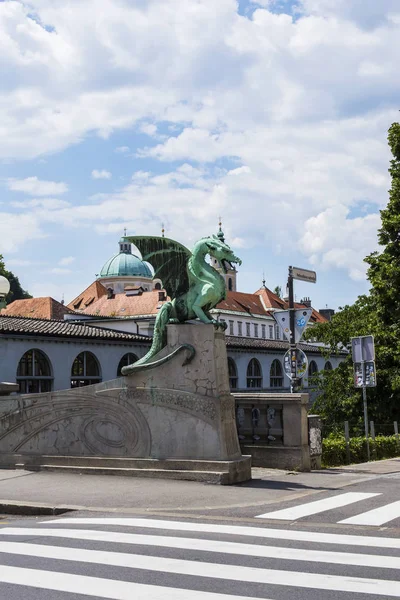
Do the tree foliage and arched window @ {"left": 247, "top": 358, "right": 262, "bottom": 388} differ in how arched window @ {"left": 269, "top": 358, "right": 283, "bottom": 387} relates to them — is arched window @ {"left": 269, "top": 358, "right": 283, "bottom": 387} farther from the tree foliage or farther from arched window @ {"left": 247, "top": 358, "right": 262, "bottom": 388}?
the tree foliage

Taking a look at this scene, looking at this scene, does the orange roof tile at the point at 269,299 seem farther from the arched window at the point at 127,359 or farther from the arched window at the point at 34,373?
the arched window at the point at 34,373

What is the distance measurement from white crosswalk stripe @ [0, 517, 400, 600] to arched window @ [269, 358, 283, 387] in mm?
53465

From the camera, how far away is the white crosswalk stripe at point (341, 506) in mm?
9445

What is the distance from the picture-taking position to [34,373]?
3988 centimetres

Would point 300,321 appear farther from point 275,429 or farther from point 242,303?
point 242,303

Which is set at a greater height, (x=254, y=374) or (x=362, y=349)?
(x=254, y=374)

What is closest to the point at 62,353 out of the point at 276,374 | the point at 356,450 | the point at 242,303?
the point at 356,450

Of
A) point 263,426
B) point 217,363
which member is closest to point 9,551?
point 217,363

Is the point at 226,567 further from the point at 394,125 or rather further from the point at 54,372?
the point at 54,372

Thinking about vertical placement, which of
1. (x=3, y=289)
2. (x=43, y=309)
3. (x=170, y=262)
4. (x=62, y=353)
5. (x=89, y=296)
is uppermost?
(x=89, y=296)

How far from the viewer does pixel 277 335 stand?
415ft

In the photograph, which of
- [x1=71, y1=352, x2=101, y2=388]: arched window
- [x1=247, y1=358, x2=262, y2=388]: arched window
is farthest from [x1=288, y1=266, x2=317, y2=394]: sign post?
[x1=247, y1=358, x2=262, y2=388]: arched window

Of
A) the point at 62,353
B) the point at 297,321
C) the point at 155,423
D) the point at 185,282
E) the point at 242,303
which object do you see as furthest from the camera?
the point at 242,303

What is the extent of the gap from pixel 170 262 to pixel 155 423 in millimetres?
2950
